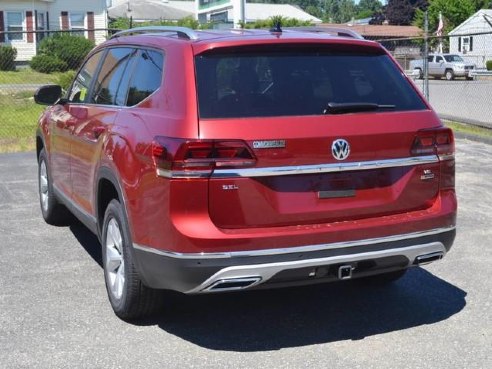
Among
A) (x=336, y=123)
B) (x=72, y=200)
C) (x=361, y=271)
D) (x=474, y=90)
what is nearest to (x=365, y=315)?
(x=361, y=271)

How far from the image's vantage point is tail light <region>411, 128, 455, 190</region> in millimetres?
4414

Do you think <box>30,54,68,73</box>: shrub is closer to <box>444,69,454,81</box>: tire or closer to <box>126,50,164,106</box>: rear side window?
<box>444,69,454,81</box>: tire

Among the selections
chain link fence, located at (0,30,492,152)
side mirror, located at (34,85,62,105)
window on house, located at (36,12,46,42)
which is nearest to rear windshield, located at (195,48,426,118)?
side mirror, located at (34,85,62,105)

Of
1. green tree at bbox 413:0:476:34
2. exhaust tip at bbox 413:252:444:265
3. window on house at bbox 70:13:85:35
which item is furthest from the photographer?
green tree at bbox 413:0:476:34

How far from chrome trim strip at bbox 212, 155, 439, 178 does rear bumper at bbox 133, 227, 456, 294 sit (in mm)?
419

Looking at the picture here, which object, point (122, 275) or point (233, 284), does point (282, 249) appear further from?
point (122, 275)

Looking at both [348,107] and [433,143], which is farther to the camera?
[433,143]

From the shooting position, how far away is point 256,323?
15.8 feet

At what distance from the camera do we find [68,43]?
3659 centimetres

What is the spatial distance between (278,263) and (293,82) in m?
1.12

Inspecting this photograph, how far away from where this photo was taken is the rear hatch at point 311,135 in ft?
13.1

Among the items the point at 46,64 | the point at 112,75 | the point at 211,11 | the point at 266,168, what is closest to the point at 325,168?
the point at 266,168

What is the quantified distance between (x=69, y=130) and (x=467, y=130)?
1074cm

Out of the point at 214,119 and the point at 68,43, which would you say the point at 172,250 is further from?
the point at 68,43
